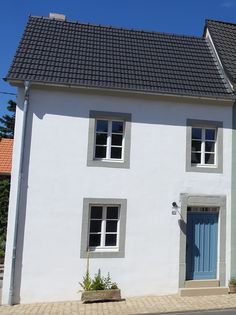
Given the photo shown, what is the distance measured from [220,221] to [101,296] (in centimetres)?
440

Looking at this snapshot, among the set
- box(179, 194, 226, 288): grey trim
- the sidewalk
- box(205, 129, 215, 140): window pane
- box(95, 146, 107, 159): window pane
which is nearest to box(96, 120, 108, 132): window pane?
box(95, 146, 107, 159): window pane

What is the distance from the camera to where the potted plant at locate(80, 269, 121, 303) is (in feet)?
37.3

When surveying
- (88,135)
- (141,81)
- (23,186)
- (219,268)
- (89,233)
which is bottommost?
(219,268)

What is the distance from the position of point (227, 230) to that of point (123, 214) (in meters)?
3.41

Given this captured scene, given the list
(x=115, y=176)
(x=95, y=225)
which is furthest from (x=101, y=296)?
(x=115, y=176)

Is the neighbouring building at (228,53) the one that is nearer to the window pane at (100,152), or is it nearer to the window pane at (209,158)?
the window pane at (209,158)

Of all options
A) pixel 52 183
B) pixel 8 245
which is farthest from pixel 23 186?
pixel 8 245

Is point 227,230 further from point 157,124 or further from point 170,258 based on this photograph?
point 157,124

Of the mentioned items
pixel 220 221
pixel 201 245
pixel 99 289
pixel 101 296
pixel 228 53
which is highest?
pixel 228 53

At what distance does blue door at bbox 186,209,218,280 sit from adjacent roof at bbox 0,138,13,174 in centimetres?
1069

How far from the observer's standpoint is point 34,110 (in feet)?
39.7

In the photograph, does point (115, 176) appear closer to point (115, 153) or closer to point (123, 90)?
point (115, 153)

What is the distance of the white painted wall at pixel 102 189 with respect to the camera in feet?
38.6

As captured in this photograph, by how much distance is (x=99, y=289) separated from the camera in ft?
38.2
